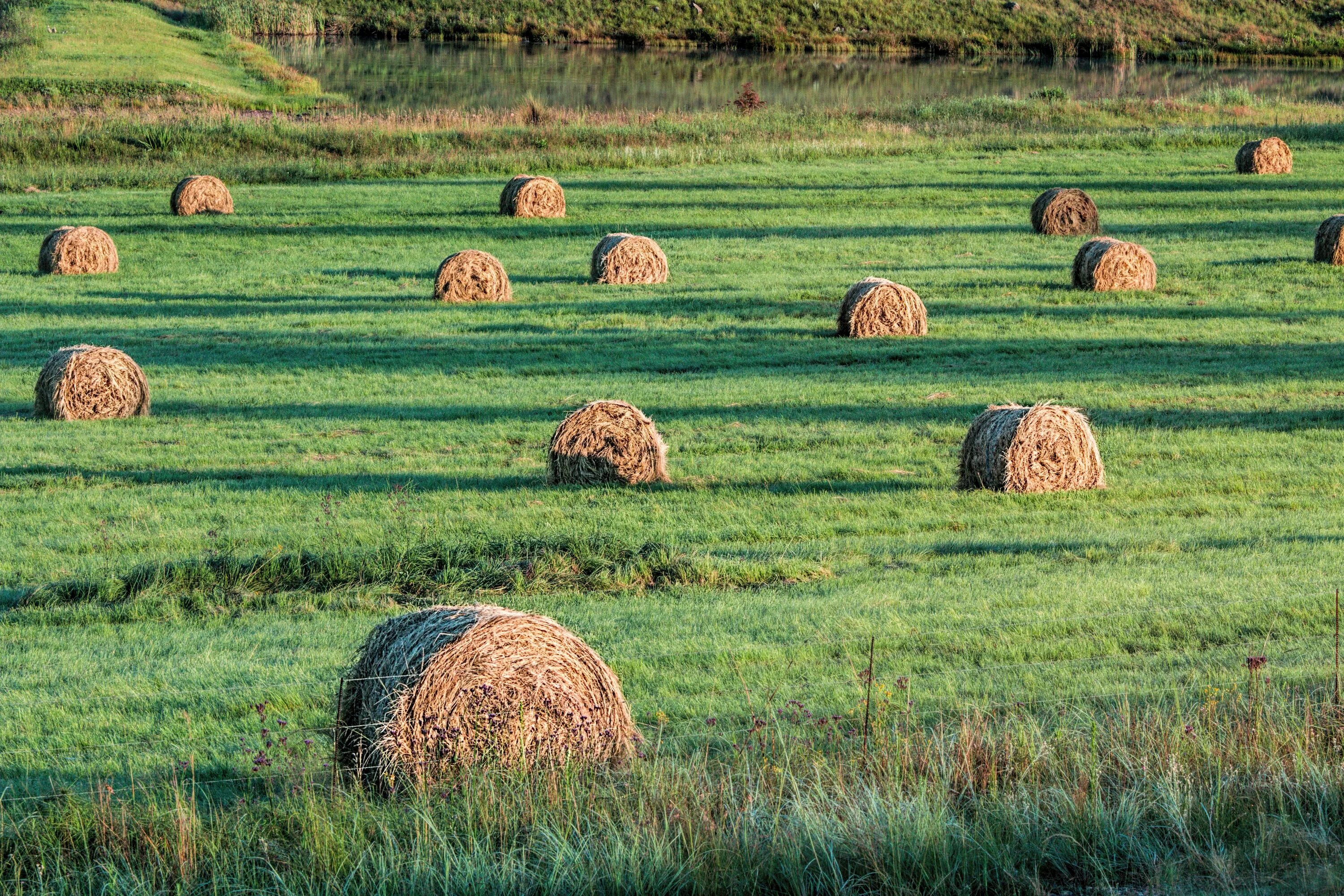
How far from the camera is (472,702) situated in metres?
8.41

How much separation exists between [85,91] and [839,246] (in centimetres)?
4608

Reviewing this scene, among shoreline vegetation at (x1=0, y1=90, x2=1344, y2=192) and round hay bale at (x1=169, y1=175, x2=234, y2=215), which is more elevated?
shoreline vegetation at (x1=0, y1=90, x2=1344, y2=192)

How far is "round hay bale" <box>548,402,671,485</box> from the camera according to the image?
17578 millimetres

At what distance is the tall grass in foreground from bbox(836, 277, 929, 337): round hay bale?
61.6ft

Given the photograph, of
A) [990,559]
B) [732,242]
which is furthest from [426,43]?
[990,559]

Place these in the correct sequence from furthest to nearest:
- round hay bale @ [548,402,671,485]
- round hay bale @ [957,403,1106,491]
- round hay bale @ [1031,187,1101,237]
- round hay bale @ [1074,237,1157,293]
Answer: round hay bale @ [1031,187,1101,237], round hay bale @ [1074,237,1157,293], round hay bale @ [548,402,671,485], round hay bale @ [957,403,1106,491]

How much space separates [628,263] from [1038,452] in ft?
58.1

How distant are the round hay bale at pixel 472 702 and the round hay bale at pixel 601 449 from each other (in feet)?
29.1

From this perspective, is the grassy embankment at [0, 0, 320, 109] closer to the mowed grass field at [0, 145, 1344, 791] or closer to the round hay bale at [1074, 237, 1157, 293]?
the mowed grass field at [0, 145, 1344, 791]

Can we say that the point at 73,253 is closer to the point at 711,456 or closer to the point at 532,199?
the point at 532,199

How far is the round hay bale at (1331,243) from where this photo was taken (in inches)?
1344

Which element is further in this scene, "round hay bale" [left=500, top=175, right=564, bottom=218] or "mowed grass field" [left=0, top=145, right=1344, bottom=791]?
"round hay bale" [left=500, top=175, right=564, bottom=218]

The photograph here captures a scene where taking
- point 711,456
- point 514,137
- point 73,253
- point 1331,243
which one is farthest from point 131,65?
point 711,456

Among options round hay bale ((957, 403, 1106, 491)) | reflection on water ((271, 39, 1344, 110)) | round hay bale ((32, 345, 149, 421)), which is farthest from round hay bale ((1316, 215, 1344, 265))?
reflection on water ((271, 39, 1344, 110))
